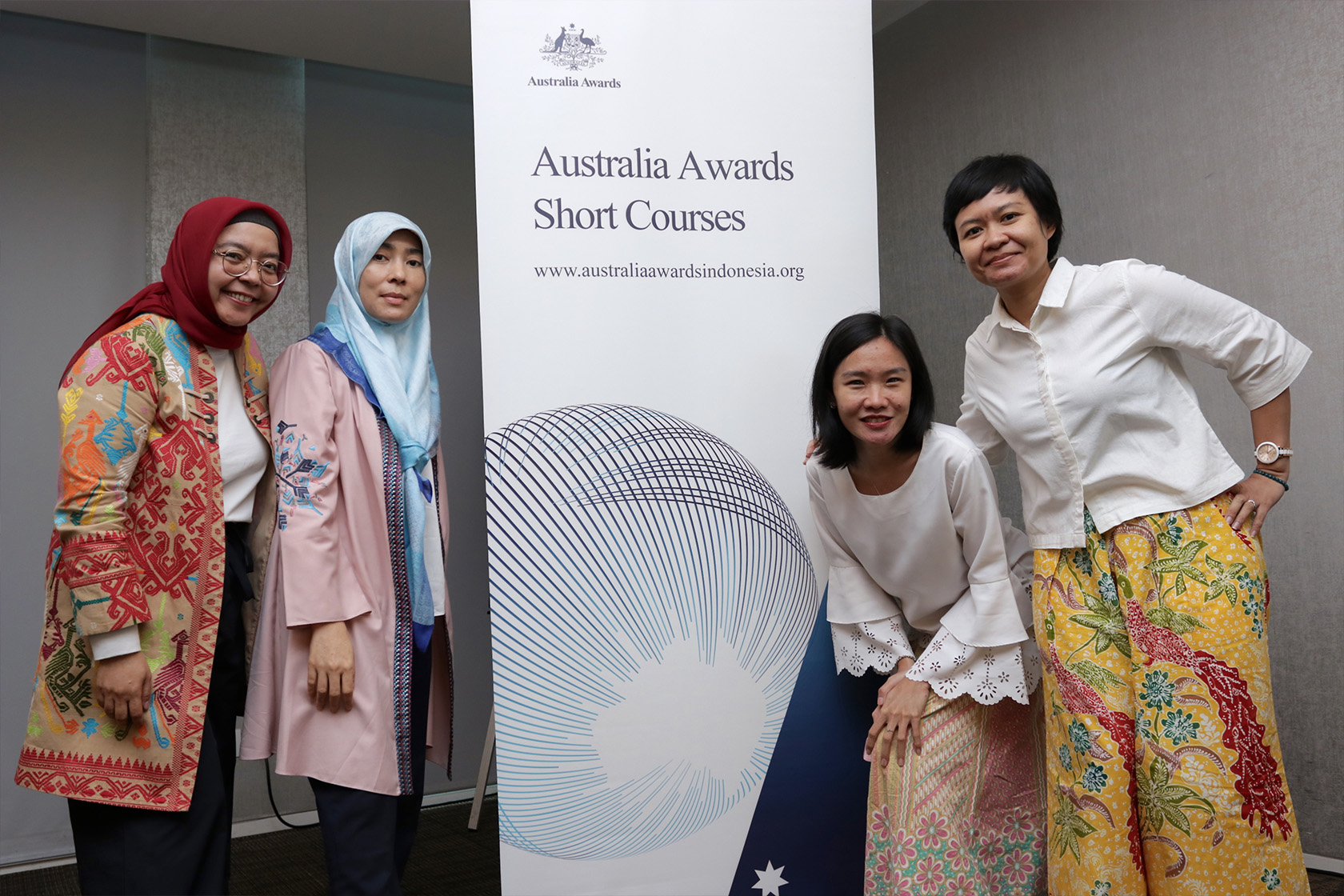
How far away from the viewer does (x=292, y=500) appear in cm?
176

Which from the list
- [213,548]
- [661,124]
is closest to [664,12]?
[661,124]

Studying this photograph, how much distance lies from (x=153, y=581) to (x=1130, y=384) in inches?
69.4

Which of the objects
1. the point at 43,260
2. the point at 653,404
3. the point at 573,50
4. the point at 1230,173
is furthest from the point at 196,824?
the point at 1230,173

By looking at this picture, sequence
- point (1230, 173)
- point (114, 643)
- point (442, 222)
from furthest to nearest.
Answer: point (442, 222) < point (1230, 173) < point (114, 643)

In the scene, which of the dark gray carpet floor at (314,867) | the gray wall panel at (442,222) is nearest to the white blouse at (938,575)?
the dark gray carpet floor at (314,867)

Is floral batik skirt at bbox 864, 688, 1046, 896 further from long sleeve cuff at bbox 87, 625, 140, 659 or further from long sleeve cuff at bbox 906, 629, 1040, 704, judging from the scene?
long sleeve cuff at bbox 87, 625, 140, 659

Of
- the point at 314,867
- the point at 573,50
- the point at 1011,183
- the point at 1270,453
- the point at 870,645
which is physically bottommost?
the point at 314,867

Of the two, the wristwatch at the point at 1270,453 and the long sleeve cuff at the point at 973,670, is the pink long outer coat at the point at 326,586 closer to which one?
the long sleeve cuff at the point at 973,670

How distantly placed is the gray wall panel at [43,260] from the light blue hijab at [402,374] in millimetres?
1798

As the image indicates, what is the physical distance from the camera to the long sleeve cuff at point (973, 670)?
1770 millimetres

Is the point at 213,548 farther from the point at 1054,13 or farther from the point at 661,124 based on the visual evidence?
the point at 1054,13

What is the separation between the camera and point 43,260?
3.19m

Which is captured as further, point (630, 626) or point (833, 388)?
point (630, 626)

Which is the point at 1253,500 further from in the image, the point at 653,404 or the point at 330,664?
the point at 330,664
